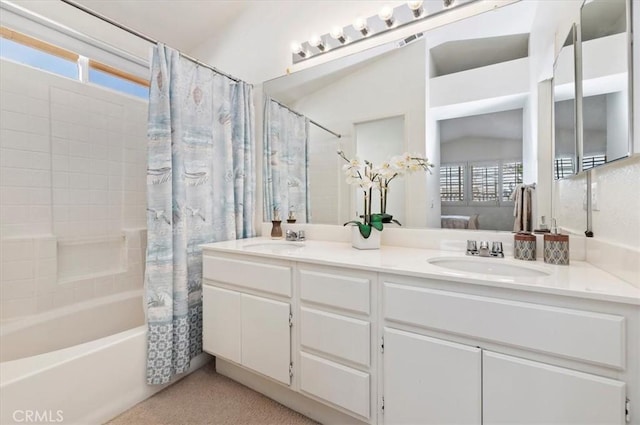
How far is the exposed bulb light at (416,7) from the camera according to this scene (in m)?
1.65

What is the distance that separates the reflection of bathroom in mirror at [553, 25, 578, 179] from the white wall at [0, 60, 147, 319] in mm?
2993

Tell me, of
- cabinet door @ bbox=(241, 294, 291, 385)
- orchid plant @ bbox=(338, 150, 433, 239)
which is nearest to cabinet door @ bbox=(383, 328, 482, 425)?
cabinet door @ bbox=(241, 294, 291, 385)

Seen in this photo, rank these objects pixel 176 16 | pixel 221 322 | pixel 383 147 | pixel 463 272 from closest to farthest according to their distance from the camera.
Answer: pixel 463 272
pixel 221 322
pixel 383 147
pixel 176 16

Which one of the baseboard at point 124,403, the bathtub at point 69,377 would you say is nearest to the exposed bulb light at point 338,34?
the bathtub at point 69,377

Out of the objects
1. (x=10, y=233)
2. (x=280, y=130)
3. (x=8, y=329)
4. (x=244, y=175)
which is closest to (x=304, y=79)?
(x=280, y=130)

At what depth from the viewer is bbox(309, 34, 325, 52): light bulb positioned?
2.03 meters

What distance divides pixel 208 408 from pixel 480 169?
192cm

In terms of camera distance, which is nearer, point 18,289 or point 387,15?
point 387,15

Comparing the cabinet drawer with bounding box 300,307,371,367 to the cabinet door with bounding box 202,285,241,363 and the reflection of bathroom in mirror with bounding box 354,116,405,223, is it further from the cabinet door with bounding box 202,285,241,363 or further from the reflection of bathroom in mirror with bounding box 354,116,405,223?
the reflection of bathroom in mirror with bounding box 354,116,405,223

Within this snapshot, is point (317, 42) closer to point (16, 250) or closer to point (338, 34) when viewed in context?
point (338, 34)

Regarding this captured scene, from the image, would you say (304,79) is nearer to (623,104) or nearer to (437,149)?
(437,149)

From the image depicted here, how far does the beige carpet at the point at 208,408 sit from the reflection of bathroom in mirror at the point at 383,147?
1.22 m

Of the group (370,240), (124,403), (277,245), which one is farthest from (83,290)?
(370,240)

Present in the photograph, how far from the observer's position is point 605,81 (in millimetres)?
977
